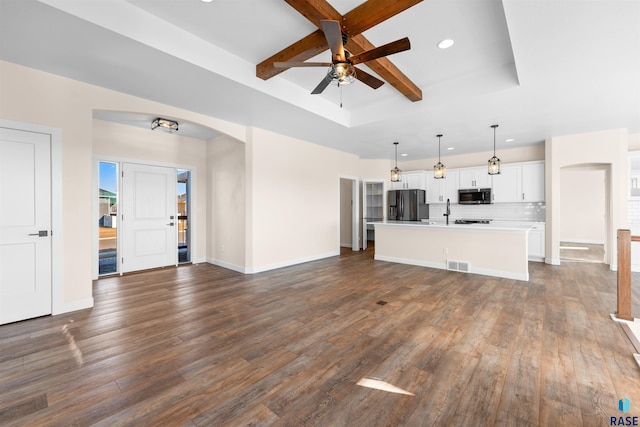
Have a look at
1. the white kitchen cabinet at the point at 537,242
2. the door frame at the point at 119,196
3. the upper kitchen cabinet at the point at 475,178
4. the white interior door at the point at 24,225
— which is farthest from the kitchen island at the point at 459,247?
the white interior door at the point at 24,225

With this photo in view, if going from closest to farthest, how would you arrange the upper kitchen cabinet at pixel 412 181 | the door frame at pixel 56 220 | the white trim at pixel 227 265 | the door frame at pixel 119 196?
the door frame at pixel 56 220 → the door frame at pixel 119 196 → the white trim at pixel 227 265 → the upper kitchen cabinet at pixel 412 181

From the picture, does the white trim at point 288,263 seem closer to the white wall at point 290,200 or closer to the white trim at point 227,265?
the white wall at point 290,200

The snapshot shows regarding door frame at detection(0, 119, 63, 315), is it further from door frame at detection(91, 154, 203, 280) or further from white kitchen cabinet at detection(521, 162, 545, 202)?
white kitchen cabinet at detection(521, 162, 545, 202)

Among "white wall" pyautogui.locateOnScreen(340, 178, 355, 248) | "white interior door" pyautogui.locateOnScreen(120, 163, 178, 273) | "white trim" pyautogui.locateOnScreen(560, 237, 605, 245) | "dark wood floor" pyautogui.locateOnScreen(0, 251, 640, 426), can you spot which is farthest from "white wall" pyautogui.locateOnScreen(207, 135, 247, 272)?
"white trim" pyautogui.locateOnScreen(560, 237, 605, 245)

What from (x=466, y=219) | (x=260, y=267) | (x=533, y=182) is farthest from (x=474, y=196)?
(x=260, y=267)

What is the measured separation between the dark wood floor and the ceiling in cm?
280

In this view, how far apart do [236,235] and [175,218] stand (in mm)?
1594

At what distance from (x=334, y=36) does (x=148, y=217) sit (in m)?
5.19

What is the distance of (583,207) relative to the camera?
8703 mm

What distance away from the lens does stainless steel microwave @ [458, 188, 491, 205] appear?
22.7ft

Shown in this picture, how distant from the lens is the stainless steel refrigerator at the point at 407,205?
7734 millimetres

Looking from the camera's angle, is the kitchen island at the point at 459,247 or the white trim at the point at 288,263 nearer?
the kitchen island at the point at 459,247

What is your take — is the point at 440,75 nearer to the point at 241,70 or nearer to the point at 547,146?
the point at 241,70

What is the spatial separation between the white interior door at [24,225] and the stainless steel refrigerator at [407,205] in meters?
7.22
